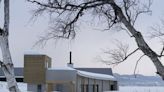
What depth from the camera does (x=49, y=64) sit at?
1704 inches

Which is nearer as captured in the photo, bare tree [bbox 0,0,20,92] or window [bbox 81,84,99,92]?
bare tree [bbox 0,0,20,92]

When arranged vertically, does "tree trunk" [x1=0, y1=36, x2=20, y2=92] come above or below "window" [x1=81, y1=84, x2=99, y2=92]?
above

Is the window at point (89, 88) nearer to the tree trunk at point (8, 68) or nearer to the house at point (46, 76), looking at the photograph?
the house at point (46, 76)

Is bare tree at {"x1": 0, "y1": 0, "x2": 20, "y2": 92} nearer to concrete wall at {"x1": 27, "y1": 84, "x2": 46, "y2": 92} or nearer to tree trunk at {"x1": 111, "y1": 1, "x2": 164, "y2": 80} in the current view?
tree trunk at {"x1": 111, "y1": 1, "x2": 164, "y2": 80}

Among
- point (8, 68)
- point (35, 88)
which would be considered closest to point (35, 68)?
point (35, 88)

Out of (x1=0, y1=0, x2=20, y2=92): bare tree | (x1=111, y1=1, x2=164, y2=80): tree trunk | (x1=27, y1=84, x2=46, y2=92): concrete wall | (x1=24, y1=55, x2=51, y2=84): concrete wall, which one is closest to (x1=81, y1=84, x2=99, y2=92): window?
(x1=27, y1=84, x2=46, y2=92): concrete wall

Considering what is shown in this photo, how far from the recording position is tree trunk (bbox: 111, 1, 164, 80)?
12.9m

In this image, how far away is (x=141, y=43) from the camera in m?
13.1

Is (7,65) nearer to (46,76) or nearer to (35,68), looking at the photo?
(46,76)

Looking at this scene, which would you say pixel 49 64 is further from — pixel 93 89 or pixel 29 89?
pixel 93 89

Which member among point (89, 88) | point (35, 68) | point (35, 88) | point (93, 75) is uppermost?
point (35, 68)

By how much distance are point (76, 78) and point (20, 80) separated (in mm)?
15664

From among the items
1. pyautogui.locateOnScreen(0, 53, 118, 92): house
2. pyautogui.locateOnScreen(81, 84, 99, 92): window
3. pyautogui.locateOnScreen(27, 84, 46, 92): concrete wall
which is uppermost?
pyautogui.locateOnScreen(0, 53, 118, 92): house

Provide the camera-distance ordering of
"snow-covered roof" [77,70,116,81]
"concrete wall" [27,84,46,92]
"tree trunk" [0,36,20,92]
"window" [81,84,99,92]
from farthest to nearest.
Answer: "window" [81,84,99,92]
"snow-covered roof" [77,70,116,81]
"concrete wall" [27,84,46,92]
"tree trunk" [0,36,20,92]
